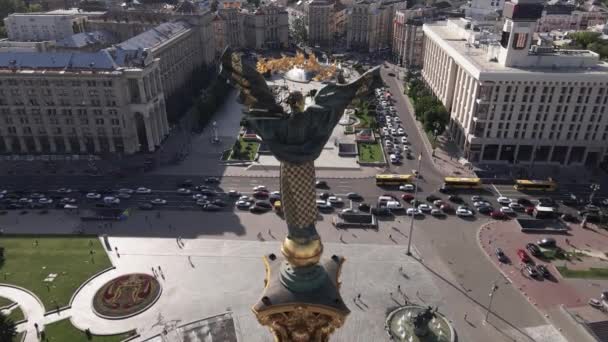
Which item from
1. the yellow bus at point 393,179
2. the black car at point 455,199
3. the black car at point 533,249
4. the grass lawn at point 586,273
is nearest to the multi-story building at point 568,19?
the yellow bus at point 393,179

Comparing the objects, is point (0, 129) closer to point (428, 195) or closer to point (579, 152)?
point (428, 195)

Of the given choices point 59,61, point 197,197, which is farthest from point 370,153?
point 59,61

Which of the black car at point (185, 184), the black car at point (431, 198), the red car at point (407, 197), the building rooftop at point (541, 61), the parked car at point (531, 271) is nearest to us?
the parked car at point (531, 271)

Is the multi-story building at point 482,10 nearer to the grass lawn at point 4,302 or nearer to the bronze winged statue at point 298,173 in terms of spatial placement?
the grass lawn at point 4,302

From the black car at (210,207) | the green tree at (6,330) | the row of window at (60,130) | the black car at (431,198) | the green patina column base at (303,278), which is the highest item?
the green patina column base at (303,278)

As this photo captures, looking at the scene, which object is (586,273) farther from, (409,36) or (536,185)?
(409,36)

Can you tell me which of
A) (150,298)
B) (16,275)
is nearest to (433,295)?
(150,298)

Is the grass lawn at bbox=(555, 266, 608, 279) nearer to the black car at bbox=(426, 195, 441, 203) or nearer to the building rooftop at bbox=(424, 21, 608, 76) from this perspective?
the black car at bbox=(426, 195, 441, 203)
